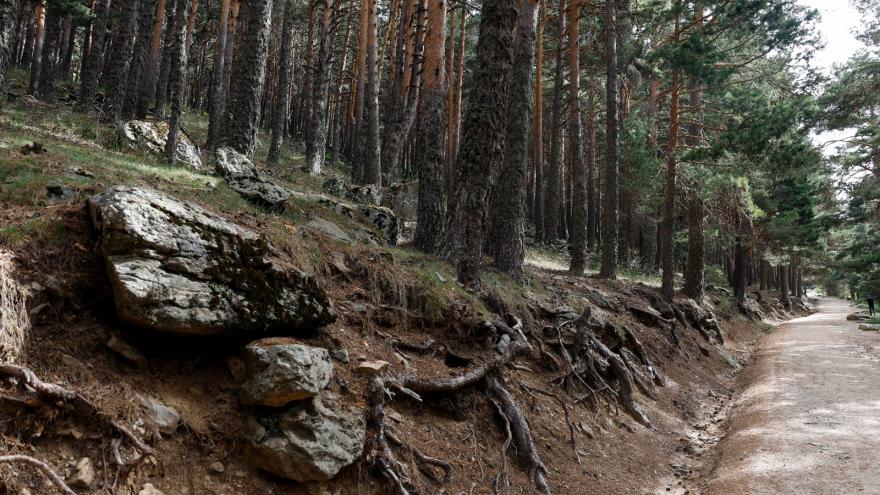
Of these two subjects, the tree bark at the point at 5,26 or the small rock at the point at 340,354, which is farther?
the tree bark at the point at 5,26

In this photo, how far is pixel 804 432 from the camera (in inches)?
271

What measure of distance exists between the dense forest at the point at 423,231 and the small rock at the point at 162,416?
0.44ft

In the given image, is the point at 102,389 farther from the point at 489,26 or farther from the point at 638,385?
the point at 638,385

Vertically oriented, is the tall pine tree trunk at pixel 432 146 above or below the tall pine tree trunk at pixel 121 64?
below

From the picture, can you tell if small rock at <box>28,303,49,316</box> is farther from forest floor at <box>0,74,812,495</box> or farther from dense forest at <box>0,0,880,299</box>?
dense forest at <box>0,0,880,299</box>

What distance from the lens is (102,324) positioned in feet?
11.4

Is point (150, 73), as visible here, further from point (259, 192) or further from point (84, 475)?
point (84, 475)

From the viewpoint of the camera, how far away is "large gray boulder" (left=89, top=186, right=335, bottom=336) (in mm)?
3441

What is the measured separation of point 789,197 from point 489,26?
23627 mm

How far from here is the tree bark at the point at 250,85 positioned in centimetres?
1150

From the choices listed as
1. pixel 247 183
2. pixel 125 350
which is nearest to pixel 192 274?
pixel 125 350

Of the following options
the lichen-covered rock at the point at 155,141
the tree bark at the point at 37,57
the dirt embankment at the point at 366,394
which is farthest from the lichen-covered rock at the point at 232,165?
the tree bark at the point at 37,57

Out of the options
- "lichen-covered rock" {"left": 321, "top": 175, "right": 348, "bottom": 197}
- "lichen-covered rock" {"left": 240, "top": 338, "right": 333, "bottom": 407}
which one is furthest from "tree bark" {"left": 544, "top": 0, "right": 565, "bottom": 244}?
"lichen-covered rock" {"left": 240, "top": 338, "right": 333, "bottom": 407}

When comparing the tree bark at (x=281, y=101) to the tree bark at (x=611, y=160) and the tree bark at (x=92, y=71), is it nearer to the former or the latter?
the tree bark at (x=92, y=71)
